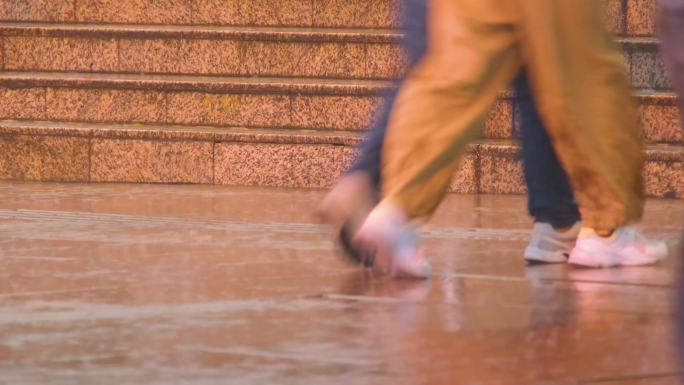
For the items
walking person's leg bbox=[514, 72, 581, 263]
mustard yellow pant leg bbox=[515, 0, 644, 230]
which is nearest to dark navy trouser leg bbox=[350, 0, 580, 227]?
walking person's leg bbox=[514, 72, 581, 263]

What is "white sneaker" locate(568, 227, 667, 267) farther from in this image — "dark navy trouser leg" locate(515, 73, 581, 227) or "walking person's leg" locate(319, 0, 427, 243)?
"walking person's leg" locate(319, 0, 427, 243)

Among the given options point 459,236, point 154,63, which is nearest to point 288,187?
point 154,63

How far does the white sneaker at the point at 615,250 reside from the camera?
5.24 m

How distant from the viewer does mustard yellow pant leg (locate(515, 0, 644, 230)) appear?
4684 mm

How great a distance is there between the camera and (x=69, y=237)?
6.06 meters

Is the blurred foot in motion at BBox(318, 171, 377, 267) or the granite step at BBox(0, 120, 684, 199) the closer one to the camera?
the blurred foot in motion at BBox(318, 171, 377, 267)

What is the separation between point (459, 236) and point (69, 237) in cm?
133

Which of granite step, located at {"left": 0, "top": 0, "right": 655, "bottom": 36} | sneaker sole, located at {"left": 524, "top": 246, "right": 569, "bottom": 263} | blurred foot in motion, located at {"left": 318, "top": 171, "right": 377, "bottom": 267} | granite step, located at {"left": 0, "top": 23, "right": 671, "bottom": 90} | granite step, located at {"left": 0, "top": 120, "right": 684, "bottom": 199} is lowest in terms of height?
granite step, located at {"left": 0, "top": 120, "right": 684, "bottom": 199}

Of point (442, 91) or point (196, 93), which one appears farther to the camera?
point (196, 93)

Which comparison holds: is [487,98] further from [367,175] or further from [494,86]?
[367,175]

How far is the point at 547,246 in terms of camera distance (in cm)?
536

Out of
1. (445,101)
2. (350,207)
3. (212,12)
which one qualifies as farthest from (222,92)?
(445,101)

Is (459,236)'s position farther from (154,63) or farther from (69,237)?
(154,63)

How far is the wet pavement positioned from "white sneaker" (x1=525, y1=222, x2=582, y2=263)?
0.25 ft
